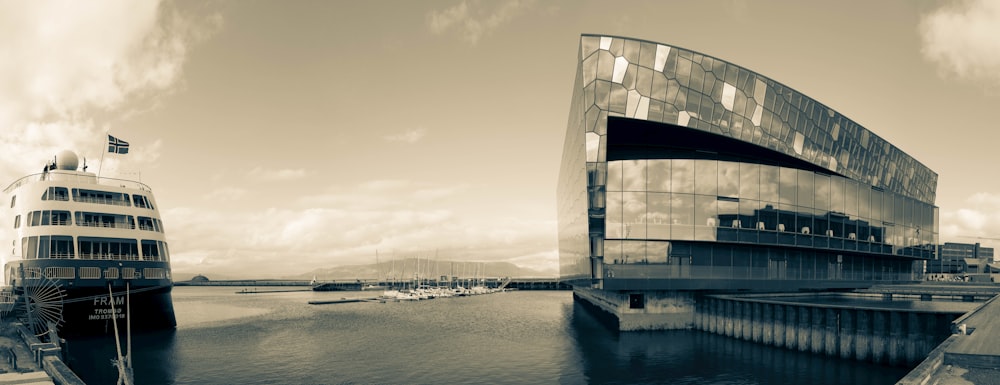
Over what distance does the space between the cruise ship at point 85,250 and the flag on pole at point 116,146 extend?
2979 mm

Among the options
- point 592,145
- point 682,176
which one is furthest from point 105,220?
point 682,176

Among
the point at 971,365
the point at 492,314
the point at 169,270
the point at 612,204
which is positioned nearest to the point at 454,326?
the point at 492,314

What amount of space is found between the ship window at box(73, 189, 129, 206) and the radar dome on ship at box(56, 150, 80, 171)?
443cm

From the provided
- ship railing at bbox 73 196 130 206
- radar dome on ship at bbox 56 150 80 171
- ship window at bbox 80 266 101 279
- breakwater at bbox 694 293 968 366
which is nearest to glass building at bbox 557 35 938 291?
breakwater at bbox 694 293 968 366

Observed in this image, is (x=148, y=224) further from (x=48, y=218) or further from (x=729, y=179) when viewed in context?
(x=729, y=179)

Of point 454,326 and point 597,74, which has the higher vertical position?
point 597,74

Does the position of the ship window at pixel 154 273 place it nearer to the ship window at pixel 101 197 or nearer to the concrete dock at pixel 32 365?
the ship window at pixel 101 197

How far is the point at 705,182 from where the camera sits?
5816 cm

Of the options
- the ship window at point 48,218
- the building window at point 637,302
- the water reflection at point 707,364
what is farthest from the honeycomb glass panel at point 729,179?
the ship window at point 48,218

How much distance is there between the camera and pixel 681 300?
57.7 metres

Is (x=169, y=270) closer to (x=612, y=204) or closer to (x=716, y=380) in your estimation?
(x=612, y=204)

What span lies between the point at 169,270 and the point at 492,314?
45888mm

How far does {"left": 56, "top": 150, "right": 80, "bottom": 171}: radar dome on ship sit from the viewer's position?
189 feet

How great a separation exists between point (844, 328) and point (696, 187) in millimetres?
20629
